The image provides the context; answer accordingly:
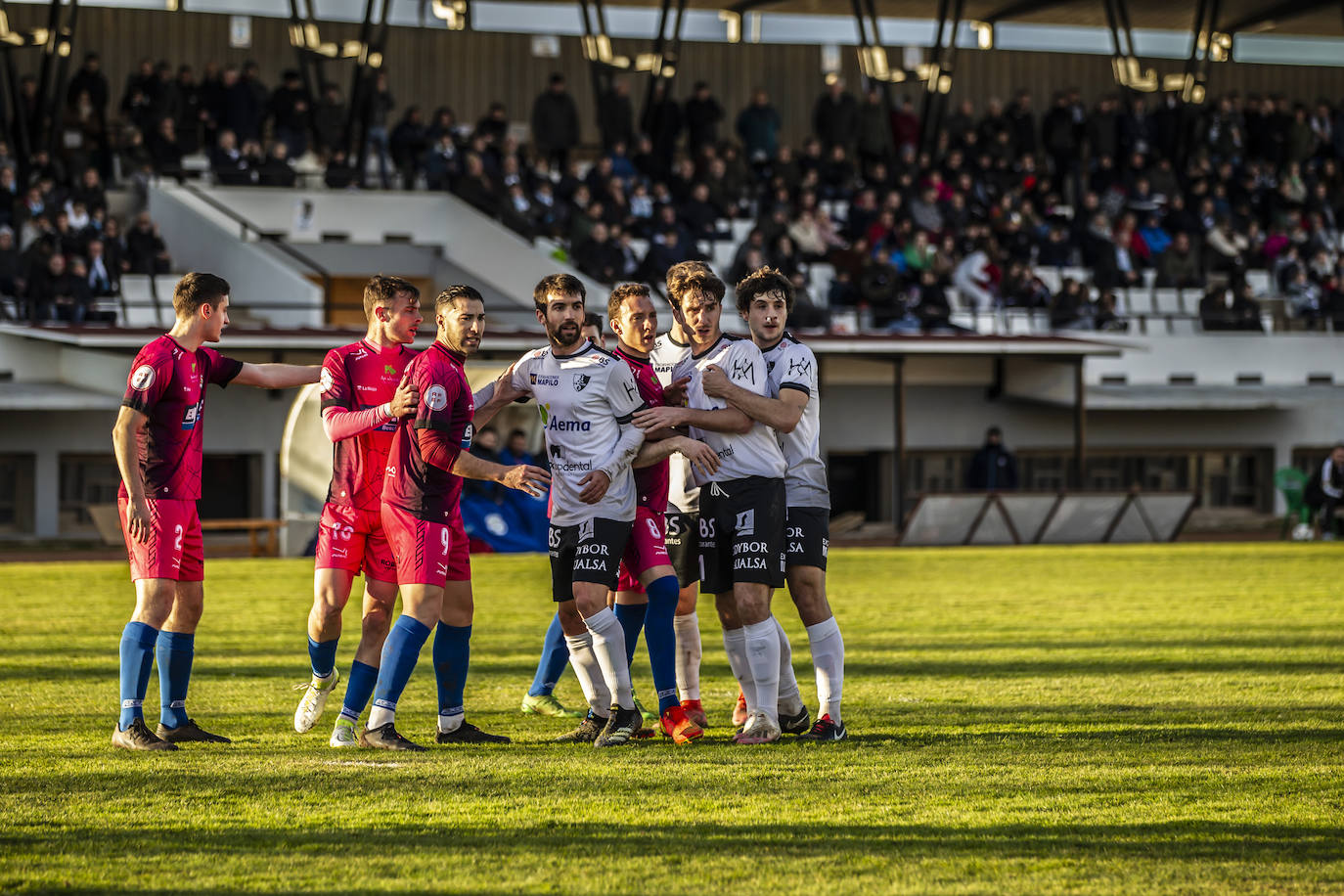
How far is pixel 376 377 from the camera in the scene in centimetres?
724

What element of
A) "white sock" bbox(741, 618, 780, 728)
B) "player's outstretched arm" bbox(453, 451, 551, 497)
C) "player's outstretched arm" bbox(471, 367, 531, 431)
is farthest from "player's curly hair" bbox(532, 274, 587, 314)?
"white sock" bbox(741, 618, 780, 728)

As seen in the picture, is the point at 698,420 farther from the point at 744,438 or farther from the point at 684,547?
the point at 684,547

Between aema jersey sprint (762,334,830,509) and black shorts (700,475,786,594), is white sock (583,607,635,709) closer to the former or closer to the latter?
black shorts (700,475,786,594)

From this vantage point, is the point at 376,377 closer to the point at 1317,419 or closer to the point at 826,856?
the point at 826,856

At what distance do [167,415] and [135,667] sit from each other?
106cm

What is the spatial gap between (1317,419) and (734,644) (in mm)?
24903

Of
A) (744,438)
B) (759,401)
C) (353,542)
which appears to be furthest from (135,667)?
(759,401)

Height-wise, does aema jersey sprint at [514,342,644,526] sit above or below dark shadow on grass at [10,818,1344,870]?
above

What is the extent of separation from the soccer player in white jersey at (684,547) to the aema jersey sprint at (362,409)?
124 cm

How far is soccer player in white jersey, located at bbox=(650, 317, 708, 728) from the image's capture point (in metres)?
7.65

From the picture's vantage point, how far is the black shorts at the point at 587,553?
6.96 metres

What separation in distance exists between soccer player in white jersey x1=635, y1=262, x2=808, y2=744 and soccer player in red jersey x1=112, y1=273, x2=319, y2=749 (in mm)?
1782

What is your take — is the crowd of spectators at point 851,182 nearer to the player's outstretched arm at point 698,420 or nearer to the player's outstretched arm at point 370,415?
the player's outstretched arm at point 370,415

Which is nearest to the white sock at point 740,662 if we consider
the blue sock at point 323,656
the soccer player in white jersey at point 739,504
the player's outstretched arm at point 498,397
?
the soccer player in white jersey at point 739,504
